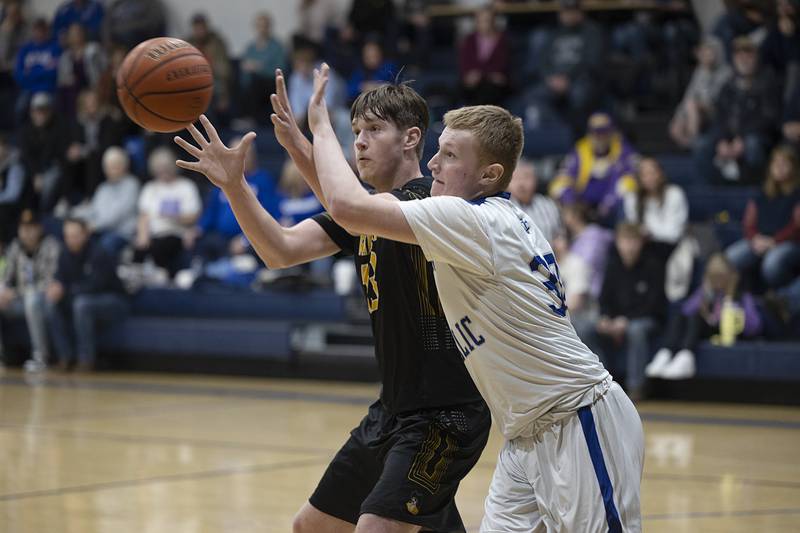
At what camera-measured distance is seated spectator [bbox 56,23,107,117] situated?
16.5 metres

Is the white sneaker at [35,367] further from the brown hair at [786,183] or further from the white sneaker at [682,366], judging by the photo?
the brown hair at [786,183]

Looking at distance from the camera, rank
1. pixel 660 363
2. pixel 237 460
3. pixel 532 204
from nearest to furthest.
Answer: pixel 237 460, pixel 660 363, pixel 532 204

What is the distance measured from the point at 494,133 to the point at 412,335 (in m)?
0.73

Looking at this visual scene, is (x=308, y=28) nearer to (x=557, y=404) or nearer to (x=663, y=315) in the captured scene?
(x=663, y=315)

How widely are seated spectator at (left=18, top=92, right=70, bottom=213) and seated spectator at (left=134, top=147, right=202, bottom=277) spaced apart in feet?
7.35

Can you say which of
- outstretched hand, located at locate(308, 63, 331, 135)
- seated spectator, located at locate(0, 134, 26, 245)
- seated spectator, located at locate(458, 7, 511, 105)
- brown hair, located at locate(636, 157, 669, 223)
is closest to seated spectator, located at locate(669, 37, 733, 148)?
brown hair, located at locate(636, 157, 669, 223)

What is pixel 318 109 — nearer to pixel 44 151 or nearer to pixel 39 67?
pixel 44 151

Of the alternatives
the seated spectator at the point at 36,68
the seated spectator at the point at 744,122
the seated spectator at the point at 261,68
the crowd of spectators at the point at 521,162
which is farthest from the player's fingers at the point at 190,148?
the seated spectator at the point at 36,68

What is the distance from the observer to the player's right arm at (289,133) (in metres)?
3.86

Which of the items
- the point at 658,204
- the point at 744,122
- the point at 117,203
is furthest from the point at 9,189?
the point at 744,122

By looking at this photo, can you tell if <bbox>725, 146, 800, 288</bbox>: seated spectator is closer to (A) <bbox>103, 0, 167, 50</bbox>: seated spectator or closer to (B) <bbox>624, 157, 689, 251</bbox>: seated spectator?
(B) <bbox>624, 157, 689, 251</bbox>: seated spectator

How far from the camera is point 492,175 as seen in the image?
11.7ft

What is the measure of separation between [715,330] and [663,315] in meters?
0.46

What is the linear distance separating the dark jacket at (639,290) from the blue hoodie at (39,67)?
31.2 feet
